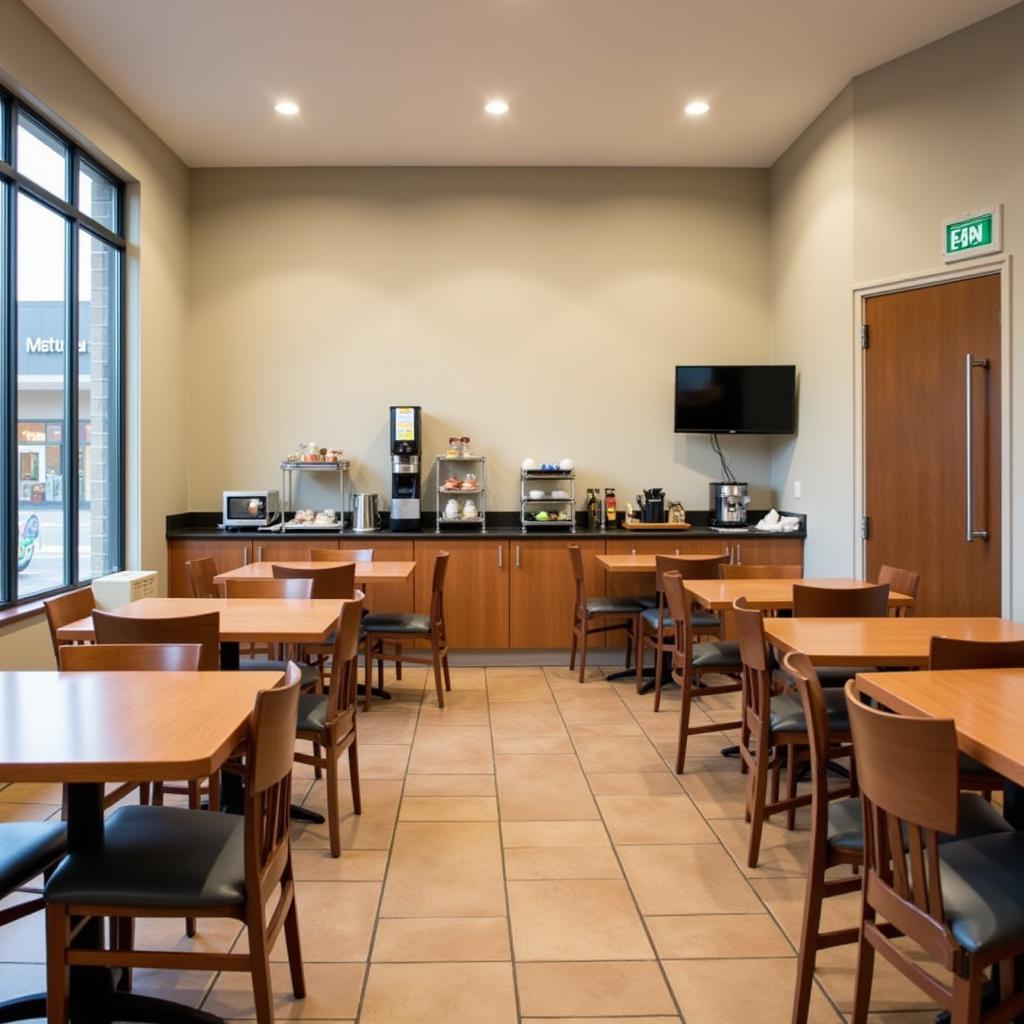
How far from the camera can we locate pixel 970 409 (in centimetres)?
441

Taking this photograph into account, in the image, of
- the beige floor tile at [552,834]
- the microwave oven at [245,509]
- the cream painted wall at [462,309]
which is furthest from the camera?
the cream painted wall at [462,309]

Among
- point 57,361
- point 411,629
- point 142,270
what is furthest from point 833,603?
point 142,270

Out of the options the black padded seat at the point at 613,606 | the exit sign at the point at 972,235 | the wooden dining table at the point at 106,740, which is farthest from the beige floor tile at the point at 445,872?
the exit sign at the point at 972,235

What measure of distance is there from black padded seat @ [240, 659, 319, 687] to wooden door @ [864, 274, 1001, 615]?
132 inches

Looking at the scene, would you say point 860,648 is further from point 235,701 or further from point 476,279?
point 476,279

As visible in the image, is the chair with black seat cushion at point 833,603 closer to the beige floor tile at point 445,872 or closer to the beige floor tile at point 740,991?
the beige floor tile at point 740,991

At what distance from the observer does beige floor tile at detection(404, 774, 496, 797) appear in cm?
352

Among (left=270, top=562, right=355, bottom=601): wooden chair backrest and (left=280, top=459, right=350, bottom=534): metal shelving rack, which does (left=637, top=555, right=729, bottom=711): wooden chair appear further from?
(left=280, top=459, right=350, bottom=534): metal shelving rack

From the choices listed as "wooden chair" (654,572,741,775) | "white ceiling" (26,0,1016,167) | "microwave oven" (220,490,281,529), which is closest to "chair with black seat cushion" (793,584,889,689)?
"wooden chair" (654,572,741,775)

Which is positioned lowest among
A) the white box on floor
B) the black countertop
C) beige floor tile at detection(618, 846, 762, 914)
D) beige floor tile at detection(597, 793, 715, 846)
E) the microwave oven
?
beige floor tile at detection(618, 846, 762, 914)

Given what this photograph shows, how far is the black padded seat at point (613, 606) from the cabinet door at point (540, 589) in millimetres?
287

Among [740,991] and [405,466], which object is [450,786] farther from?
[405,466]

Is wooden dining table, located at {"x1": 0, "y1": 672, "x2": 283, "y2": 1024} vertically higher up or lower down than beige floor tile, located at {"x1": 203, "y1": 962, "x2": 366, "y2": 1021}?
higher up

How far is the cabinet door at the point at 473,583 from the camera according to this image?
5.85m
